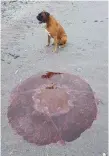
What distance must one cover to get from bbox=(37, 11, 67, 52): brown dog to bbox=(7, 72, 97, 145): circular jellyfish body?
831 millimetres

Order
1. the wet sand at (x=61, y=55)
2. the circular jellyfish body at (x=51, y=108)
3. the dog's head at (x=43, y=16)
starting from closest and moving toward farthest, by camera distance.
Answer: the wet sand at (x=61, y=55), the circular jellyfish body at (x=51, y=108), the dog's head at (x=43, y=16)

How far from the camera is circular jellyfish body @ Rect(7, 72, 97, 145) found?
437cm

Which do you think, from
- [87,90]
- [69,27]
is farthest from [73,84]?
[69,27]

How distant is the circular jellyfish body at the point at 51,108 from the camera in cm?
437

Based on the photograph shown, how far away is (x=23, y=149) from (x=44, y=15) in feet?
8.17

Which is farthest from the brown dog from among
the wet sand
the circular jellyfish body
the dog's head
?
the circular jellyfish body

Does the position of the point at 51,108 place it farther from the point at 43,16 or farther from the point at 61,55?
the point at 43,16

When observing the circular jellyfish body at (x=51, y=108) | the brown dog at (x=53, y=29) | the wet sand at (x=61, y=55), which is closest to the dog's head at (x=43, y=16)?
the brown dog at (x=53, y=29)

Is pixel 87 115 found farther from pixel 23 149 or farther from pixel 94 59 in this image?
pixel 94 59

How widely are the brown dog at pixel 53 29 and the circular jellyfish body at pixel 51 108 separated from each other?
32.7 inches

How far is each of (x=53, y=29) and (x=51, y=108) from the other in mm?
1708

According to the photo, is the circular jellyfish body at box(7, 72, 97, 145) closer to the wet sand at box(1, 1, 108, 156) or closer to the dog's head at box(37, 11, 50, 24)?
the wet sand at box(1, 1, 108, 156)

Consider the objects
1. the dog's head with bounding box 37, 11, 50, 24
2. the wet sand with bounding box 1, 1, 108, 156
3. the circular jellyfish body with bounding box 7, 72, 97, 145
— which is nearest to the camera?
the wet sand with bounding box 1, 1, 108, 156

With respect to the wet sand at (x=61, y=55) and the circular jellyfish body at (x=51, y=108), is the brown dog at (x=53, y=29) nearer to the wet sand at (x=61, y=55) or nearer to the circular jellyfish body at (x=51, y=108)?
the wet sand at (x=61, y=55)
